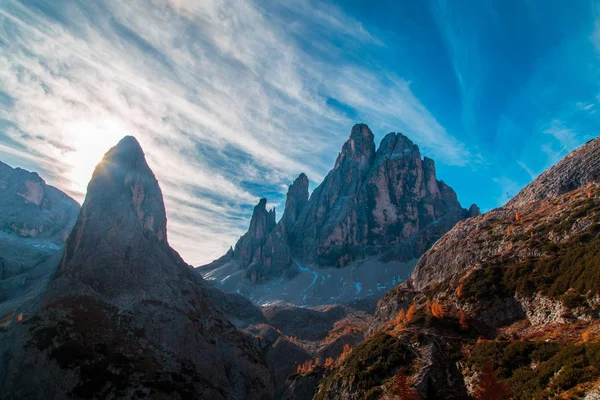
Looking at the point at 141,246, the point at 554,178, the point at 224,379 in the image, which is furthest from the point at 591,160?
the point at 141,246

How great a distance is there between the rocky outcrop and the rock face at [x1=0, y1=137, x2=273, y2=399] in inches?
3153

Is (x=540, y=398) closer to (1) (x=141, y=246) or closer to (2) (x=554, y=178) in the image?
(2) (x=554, y=178)

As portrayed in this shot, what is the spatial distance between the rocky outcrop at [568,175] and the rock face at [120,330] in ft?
263

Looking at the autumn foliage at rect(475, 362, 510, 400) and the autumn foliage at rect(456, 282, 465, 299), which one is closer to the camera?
the autumn foliage at rect(475, 362, 510, 400)

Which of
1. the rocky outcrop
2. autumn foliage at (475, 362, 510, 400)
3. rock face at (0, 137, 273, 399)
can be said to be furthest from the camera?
the rocky outcrop

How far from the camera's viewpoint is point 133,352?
7006cm

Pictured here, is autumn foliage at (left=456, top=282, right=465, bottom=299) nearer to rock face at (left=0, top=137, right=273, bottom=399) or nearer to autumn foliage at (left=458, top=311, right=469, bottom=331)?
autumn foliage at (left=458, top=311, right=469, bottom=331)

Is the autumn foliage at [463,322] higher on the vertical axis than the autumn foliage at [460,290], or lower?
lower

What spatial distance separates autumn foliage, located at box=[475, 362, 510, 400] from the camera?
76.3 ft

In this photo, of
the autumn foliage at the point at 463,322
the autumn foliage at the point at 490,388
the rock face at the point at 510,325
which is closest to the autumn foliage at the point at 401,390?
the rock face at the point at 510,325

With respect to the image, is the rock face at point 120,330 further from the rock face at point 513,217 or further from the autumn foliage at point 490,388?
the autumn foliage at point 490,388

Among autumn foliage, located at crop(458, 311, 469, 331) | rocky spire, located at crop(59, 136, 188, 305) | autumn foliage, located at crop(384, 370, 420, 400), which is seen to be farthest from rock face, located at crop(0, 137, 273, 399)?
autumn foliage, located at crop(458, 311, 469, 331)

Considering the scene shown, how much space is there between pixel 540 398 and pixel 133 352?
73.2 meters

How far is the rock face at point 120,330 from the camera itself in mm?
60344
